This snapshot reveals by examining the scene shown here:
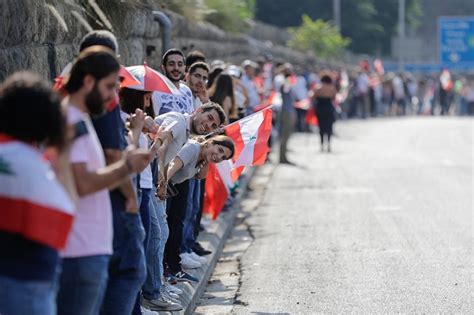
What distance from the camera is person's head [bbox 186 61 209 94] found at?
1174 centimetres

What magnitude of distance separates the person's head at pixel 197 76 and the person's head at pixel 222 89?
5.74 feet

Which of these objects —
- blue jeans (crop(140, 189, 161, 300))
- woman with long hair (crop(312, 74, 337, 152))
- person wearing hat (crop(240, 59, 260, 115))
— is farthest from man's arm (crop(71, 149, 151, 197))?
woman with long hair (crop(312, 74, 337, 152))

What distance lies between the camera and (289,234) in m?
13.9

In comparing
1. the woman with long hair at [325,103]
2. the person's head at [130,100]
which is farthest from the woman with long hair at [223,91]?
the woman with long hair at [325,103]

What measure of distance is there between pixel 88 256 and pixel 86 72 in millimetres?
823

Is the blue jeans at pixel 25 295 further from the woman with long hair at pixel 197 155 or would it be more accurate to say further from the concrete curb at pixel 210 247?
the woman with long hair at pixel 197 155

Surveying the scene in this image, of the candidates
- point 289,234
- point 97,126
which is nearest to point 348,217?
point 289,234

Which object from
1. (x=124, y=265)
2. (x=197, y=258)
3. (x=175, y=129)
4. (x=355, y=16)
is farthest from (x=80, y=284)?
(x=355, y=16)

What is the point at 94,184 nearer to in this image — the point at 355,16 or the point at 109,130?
the point at 109,130

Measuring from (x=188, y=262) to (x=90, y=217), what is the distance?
528 centimetres

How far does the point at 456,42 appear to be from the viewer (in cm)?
5734

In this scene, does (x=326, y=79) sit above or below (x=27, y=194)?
below

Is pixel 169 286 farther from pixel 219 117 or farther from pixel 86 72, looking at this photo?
pixel 86 72

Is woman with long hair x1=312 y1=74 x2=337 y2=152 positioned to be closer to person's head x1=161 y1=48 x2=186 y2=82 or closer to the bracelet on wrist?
person's head x1=161 y1=48 x2=186 y2=82
